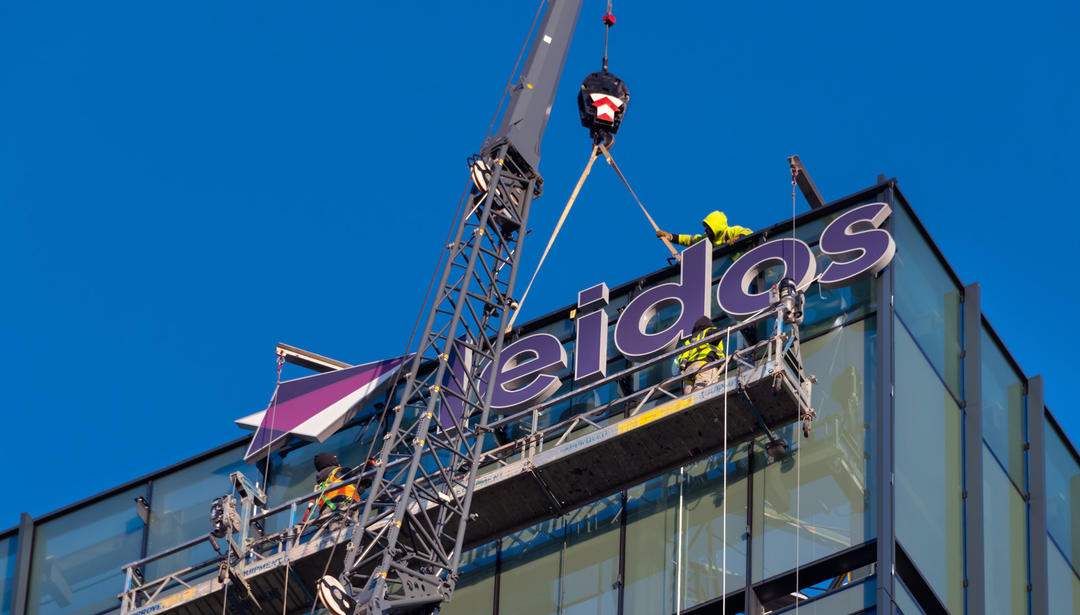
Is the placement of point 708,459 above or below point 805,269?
below

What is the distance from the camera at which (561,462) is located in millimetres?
45156

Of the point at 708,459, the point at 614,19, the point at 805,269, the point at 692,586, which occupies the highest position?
the point at 614,19

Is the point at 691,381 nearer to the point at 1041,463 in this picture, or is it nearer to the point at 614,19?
the point at 1041,463

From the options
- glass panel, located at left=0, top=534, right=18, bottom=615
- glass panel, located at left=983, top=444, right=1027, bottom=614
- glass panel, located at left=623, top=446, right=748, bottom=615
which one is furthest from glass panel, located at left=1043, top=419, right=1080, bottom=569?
glass panel, located at left=0, top=534, right=18, bottom=615

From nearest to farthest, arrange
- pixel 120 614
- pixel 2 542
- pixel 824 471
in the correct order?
1. pixel 824 471
2. pixel 120 614
3. pixel 2 542

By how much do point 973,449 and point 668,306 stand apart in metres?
6.72

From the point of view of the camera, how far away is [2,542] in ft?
183

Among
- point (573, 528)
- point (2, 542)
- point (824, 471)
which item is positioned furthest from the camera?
point (2, 542)

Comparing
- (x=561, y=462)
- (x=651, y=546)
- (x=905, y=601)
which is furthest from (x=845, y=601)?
(x=561, y=462)

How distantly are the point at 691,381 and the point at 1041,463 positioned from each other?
7.91m

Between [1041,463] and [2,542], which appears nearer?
[1041,463]

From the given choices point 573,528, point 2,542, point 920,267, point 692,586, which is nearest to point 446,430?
point 573,528

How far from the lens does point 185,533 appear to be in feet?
172

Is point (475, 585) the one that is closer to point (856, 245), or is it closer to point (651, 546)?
point (651, 546)
